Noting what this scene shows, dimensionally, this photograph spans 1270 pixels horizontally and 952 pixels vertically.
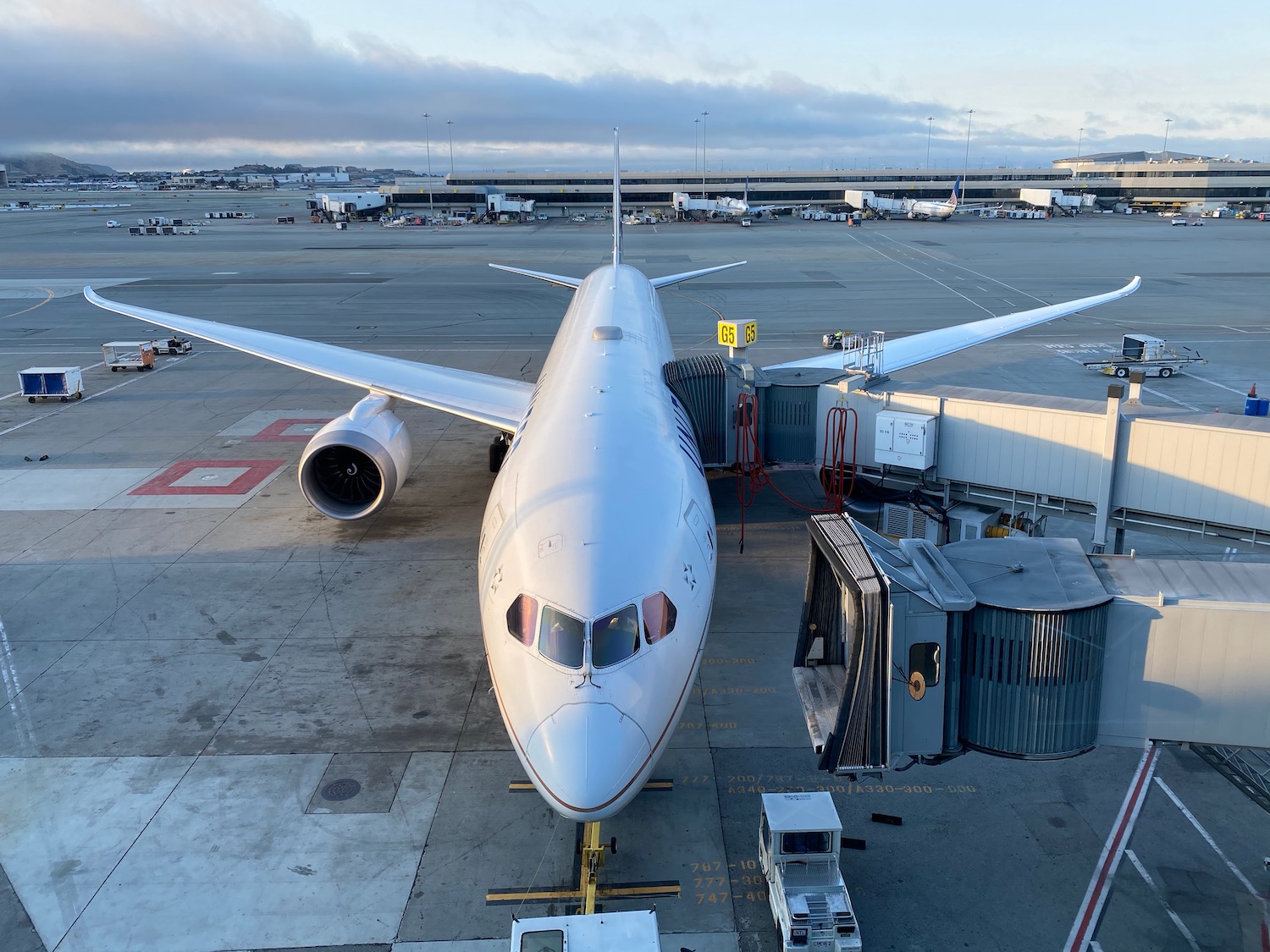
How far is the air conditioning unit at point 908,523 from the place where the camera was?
18.8 metres

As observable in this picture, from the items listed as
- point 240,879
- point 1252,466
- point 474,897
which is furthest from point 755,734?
point 1252,466

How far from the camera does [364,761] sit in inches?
500

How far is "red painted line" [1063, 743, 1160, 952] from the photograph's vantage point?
9617 millimetres

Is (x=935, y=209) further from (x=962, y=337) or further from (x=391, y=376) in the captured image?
(x=391, y=376)

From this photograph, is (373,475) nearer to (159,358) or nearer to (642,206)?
(159,358)

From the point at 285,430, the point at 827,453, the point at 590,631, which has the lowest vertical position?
the point at 285,430

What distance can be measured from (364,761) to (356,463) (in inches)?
395

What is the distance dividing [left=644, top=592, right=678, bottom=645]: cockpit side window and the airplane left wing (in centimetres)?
1027

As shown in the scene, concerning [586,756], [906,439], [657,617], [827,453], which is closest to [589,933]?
[586,756]

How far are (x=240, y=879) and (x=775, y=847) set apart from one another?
6061mm

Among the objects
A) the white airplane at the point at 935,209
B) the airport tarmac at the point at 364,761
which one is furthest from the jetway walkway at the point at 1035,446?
the white airplane at the point at 935,209

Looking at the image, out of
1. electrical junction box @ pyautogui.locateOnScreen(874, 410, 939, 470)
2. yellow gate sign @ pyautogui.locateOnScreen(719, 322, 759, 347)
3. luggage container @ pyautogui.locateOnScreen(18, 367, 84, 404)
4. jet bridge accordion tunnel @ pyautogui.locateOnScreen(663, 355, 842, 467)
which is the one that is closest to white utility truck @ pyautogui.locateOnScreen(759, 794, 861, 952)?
electrical junction box @ pyautogui.locateOnScreen(874, 410, 939, 470)

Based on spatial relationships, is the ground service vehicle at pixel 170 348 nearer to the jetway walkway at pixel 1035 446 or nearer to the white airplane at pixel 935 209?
the jetway walkway at pixel 1035 446

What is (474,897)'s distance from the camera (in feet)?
33.6
